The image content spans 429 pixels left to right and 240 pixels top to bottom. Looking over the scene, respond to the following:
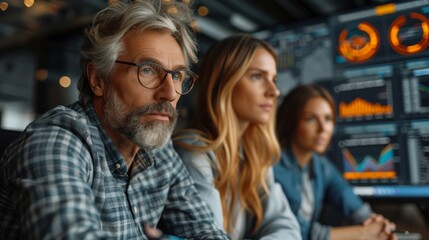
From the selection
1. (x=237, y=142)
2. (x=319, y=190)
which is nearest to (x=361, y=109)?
(x=319, y=190)

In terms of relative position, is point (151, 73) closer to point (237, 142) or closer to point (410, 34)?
point (237, 142)

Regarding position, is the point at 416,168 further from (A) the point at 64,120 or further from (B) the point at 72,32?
(B) the point at 72,32

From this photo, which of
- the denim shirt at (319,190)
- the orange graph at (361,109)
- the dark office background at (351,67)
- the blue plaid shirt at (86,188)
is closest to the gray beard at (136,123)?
the blue plaid shirt at (86,188)

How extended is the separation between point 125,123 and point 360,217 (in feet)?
3.71

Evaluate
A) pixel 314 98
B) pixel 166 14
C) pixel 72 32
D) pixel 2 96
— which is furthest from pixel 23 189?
pixel 2 96

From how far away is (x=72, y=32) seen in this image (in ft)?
9.07

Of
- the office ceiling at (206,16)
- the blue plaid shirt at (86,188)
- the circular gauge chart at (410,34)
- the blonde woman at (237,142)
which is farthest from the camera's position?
the office ceiling at (206,16)

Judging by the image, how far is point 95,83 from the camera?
0.95m


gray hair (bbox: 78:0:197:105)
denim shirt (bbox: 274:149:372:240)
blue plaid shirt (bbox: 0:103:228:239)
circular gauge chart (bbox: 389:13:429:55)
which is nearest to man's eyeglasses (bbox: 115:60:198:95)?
gray hair (bbox: 78:0:197:105)

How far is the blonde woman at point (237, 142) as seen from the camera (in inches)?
48.9

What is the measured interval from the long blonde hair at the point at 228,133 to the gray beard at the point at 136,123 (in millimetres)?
340

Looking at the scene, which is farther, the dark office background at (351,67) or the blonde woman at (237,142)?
the dark office background at (351,67)

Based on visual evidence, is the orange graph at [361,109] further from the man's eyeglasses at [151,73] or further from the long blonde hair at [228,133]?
the man's eyeglasses at [151,73]

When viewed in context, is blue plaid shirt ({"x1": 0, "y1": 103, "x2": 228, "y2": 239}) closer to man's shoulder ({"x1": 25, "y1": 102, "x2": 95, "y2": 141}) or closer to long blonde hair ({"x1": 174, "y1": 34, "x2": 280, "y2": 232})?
man's shoulder ({"x1": 25, "y1": 102, "x2": 95, "y2": 141})
